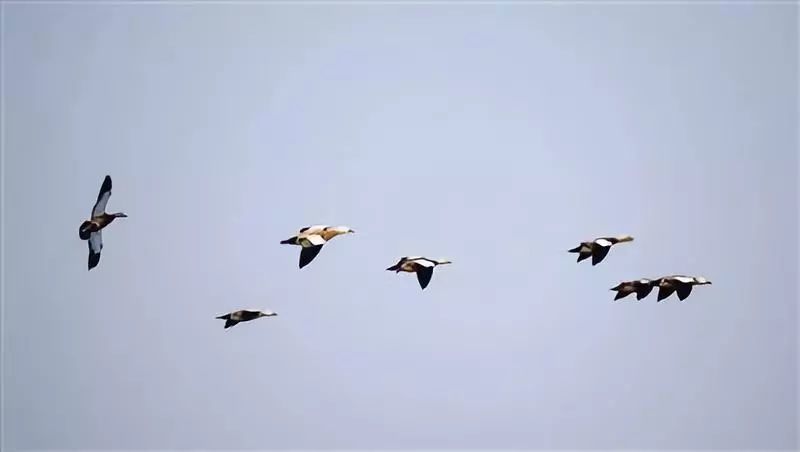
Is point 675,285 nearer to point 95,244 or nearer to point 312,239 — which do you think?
point 312,239

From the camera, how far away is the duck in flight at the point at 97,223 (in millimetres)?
28641

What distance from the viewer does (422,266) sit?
2908 centimetres

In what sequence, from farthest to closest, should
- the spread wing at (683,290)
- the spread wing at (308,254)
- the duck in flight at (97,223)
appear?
the spread wing at (683,290)
the duck in flight at (97,223)
the spread wing at (308,254)

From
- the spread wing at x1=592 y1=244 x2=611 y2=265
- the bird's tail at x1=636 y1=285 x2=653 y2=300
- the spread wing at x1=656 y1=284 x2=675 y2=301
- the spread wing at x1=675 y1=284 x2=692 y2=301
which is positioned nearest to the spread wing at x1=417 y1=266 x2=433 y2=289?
the spread wing at x1=592 y1=244 x2=611 y2=265

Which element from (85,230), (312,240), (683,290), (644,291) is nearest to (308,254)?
(312,240)

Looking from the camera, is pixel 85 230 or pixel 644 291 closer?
pixel 85 230

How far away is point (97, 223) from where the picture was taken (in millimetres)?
28781

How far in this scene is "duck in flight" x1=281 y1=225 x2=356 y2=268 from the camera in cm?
2780

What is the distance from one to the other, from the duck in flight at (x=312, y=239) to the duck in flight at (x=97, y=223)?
3.39 meters

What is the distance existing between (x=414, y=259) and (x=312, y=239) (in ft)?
7.46

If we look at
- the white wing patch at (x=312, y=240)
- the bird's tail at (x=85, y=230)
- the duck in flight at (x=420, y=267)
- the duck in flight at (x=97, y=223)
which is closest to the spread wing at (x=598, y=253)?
the duck in flight at (x=420, y=267)

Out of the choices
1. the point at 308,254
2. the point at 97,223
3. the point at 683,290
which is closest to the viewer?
the point at 308,254

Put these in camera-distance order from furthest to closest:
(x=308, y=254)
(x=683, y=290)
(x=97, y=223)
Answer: (x=683, y=290) → (x=97, y=223) → (x=308, y=254)

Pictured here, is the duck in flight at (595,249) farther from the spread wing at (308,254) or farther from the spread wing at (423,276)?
the spread wing at (308,254)
